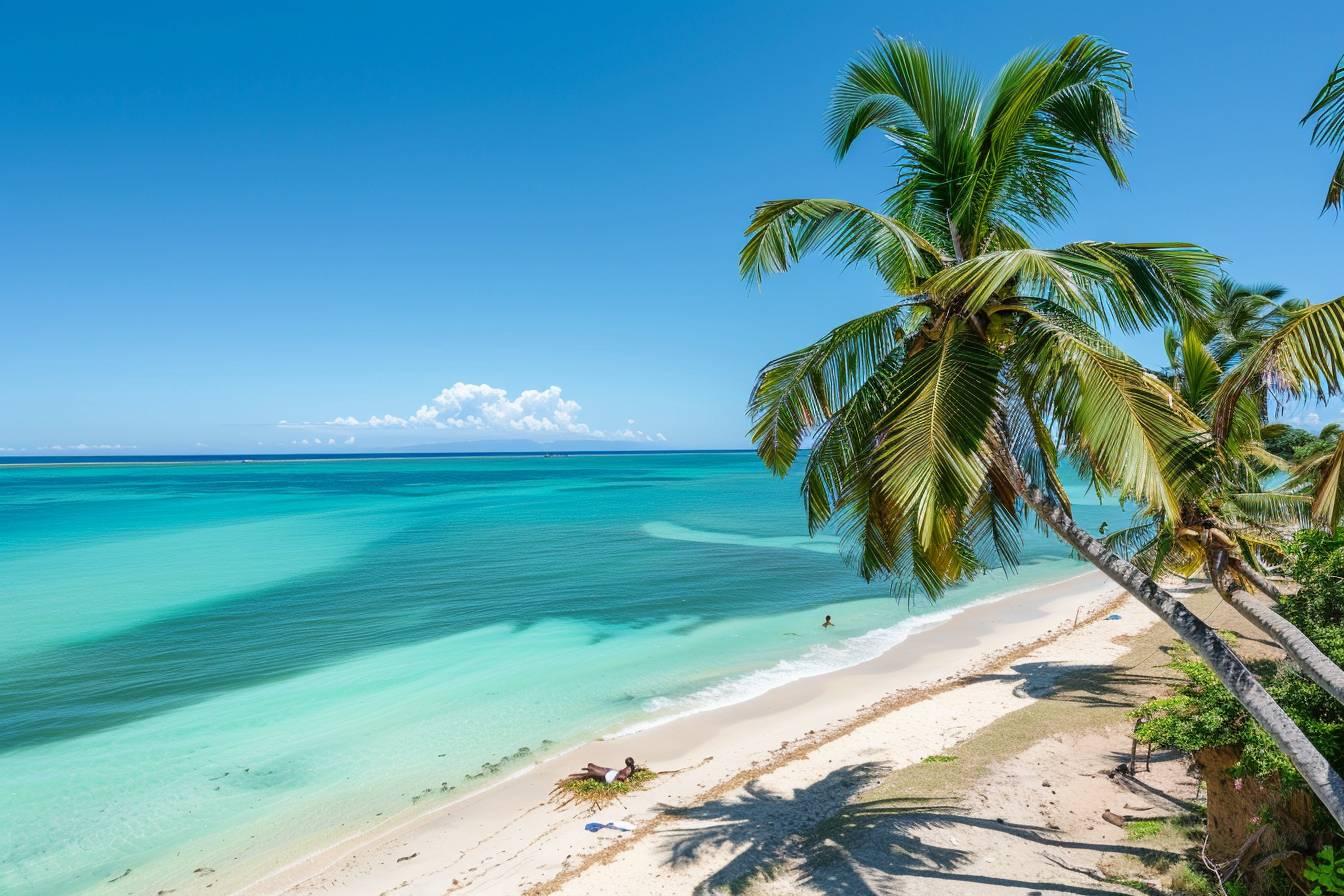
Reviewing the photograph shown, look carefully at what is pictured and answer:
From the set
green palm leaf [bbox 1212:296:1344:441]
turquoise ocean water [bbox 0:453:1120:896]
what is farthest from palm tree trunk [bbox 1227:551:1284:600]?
turquoise ocean water [bbox 0:453:1120:896]

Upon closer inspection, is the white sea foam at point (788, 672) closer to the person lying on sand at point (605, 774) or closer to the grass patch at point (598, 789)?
the person lying on sand at point (605, 774)

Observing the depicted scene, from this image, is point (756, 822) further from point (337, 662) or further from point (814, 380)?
point (337, 662)

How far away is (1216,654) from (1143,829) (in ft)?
16.3

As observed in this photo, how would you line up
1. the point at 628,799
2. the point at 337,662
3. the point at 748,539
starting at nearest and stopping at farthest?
the point at 628,799, the point at 337,662, the point at 748,539

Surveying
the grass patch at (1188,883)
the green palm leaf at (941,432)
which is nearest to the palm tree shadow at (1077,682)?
the grass patch at (1188,883)

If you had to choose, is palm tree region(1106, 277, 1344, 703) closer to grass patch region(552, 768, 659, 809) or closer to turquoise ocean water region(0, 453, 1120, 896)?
grass patch region(552, 768, 659, 809)

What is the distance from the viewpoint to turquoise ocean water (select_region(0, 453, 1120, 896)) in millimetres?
10898

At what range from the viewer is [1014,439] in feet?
17.9

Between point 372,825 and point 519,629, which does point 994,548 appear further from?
point 519,629

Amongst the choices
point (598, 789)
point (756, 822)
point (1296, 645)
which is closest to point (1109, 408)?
point (1296, 645)

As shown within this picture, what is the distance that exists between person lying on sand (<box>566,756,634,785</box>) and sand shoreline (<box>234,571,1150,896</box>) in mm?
556

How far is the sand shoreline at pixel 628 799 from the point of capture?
8.86 metres

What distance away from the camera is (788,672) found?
56.4 feet

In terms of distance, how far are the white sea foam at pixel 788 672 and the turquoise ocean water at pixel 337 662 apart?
3.4 inches
